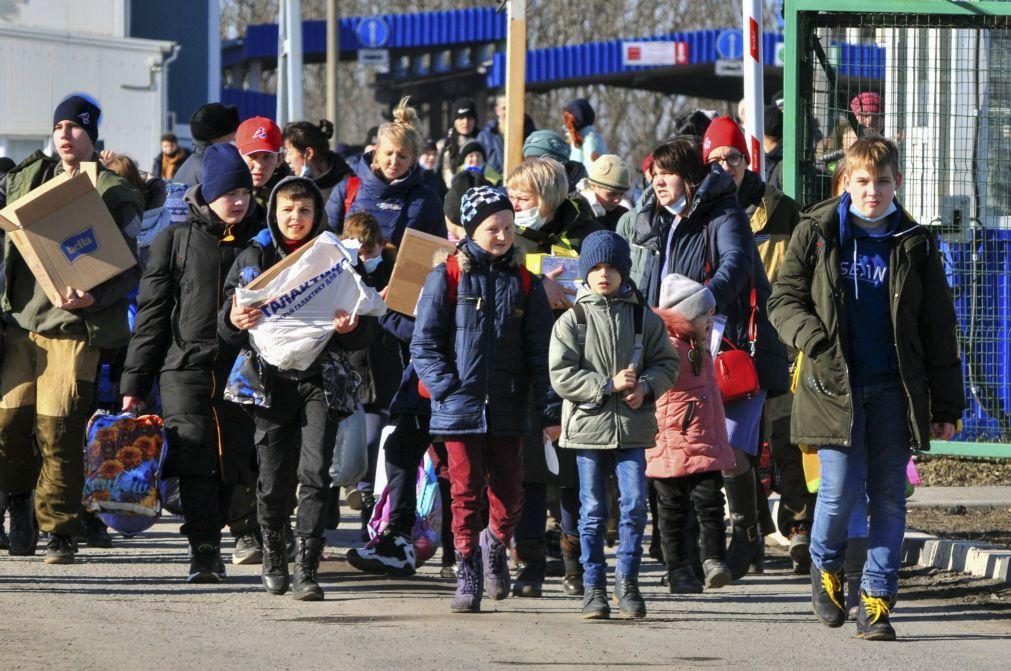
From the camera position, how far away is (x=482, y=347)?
8.16m

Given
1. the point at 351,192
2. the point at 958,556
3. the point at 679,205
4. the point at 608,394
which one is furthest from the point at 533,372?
the point at 351,192

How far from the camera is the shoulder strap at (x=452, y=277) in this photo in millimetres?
8250

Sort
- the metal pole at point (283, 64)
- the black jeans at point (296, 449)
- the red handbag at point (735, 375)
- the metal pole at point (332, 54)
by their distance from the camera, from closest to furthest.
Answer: the black jeans at point (296, 449) → the red handbag at point (735, 375) → the metal pole at point (283, 64) → the metal pole at point (332, 54)

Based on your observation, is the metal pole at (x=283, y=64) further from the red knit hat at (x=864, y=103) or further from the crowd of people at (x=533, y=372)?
the crowd of people at (x=533, y=372)

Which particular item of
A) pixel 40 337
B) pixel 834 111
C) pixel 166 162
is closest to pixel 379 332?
pixel 40 337

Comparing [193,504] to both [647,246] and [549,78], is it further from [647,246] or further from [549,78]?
[549,78]

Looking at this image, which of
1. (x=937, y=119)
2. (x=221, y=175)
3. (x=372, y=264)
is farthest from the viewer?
(x=937, y=119)

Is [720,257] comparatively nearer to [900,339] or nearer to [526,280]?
[526,280]

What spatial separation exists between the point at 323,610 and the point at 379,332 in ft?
8.36

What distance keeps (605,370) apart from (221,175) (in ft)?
6.64

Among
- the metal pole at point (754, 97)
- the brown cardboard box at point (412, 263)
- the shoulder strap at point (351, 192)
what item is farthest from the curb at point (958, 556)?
the shoulder strap at point (351, 192)

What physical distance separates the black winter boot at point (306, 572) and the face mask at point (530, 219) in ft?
5.66

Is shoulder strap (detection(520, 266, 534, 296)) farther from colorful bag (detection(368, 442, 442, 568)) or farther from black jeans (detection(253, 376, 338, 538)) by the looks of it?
colorful bag (detection(368, 442, 442, 568))

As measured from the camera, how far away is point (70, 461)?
943 centimetres
